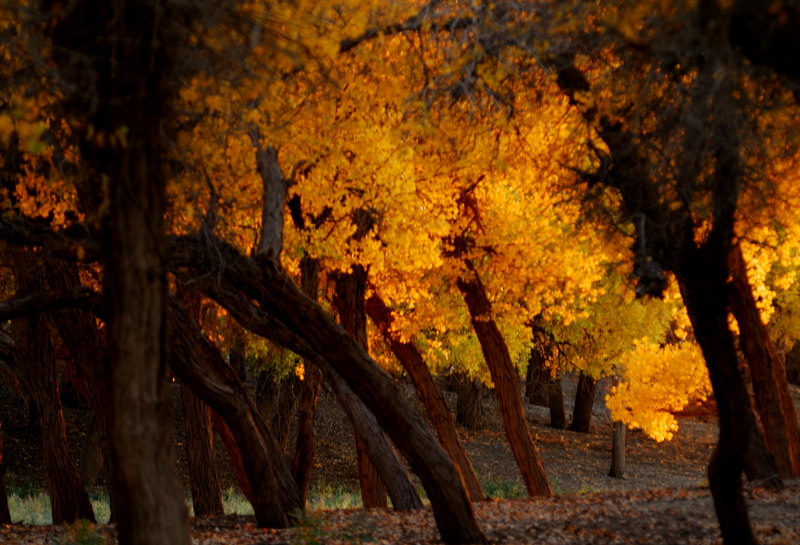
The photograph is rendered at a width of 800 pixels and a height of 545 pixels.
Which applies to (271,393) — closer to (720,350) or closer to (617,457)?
(617,457)

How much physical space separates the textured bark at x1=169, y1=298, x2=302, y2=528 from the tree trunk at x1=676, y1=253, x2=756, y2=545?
16.1 ft

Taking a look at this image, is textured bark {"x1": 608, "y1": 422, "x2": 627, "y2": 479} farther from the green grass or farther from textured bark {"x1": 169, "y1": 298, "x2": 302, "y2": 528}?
textured bark {"x1": 169, "y1": 298, "x2": 302, "y2": 528}

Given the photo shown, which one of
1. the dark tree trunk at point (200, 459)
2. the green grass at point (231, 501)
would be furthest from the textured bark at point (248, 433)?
the green grass at point (231, 501)

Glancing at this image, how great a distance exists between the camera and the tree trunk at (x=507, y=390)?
15.3 meters

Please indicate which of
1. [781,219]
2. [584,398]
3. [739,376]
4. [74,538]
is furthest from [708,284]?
[584,398]

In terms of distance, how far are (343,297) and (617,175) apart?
24.2ft

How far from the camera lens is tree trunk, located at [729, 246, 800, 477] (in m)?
12.2

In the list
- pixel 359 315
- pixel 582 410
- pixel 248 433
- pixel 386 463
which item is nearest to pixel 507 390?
pixel 359 315

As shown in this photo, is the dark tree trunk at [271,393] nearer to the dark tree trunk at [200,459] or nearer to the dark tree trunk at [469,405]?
the dark tree trunk at [200,459]

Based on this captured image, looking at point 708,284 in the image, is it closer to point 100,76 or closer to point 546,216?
point 100,76

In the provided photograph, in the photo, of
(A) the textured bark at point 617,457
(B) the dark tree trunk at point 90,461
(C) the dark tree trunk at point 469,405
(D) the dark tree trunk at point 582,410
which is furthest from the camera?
(D) the dark tree trunk at point 582,410

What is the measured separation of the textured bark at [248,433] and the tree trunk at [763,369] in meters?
6.54

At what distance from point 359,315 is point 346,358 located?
18.8 feet

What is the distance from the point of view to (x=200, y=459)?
13.2 meters
